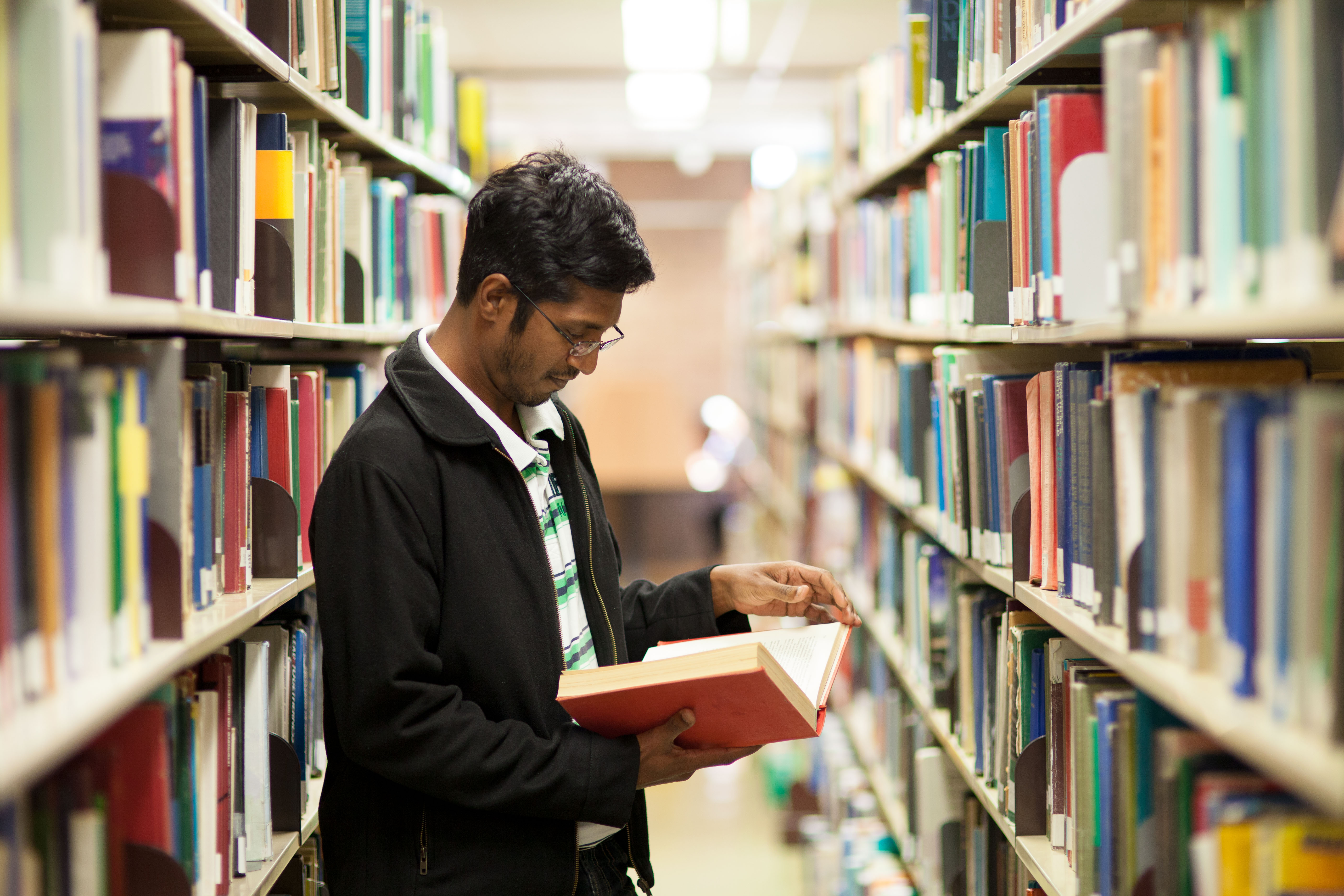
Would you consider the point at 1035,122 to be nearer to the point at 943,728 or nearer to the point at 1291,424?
the point at 1291,424

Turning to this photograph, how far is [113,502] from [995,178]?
4.80 feet

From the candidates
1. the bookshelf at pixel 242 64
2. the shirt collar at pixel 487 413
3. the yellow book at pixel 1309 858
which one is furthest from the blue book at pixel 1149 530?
the bookshelf at pixel 242 64

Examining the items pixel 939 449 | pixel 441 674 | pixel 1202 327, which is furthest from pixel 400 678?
pixel 939 449

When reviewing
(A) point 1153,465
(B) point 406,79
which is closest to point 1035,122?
(A) point 1153,465

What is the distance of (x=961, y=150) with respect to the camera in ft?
7.02

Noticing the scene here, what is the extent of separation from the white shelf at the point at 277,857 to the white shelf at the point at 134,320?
0.69m

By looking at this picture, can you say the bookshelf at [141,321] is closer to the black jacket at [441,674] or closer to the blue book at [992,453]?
the black jacket at [441,674]

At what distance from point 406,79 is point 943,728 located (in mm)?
1997

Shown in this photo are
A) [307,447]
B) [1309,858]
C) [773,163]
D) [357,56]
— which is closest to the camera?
[1309,858]

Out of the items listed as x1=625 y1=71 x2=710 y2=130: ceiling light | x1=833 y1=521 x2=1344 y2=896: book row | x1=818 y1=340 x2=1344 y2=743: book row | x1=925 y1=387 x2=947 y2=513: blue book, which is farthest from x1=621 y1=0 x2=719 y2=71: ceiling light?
x1=818 y1=340 x2=1344 y2=743: book row

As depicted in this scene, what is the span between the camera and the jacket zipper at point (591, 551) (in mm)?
1680

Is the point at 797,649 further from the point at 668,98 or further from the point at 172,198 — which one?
the point at 668,98

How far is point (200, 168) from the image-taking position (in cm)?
138

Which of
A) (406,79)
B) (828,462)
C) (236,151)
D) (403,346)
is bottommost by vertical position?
(828,462)
